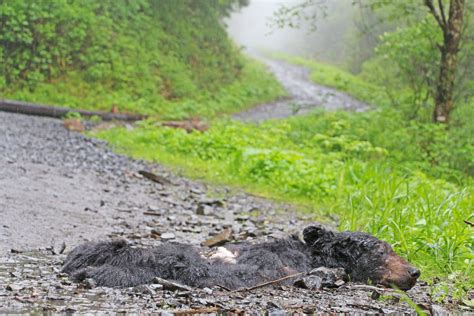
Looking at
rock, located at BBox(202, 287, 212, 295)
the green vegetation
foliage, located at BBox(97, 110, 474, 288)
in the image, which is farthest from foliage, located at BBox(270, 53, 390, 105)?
rock, located at BBox(202, 287, 212, 295)

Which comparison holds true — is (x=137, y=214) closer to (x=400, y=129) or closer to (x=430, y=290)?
(x=430, y=290)

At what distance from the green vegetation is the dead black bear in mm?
15620

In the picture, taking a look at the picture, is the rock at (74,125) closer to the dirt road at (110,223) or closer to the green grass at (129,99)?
the dirt road at (110,223)

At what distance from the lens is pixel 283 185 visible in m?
9.36

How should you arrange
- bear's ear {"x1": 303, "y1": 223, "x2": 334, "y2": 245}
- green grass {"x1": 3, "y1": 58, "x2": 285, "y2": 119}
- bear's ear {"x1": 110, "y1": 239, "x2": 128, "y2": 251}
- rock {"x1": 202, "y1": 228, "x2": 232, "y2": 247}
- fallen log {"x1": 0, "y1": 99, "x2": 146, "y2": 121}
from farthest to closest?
green grass {"x1": 3, "y1": 58, "x2": 285, "y2": 119}
fallen log {"x1": 0, "y1": 99, "x2": 146, "y2": 121}
rock {"x1": 202, "y1": 228, "x2": 232, "y2": 247}
bear's ear {"x1": 303, "y1": 223, "x2": 334, "y2": 245}
bear's ear {"x1": 110, "y1": 239, "x2": 128, "y2": 251}

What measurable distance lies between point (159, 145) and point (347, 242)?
899 centimetres

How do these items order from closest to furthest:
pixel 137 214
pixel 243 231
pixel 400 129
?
pixel 243 231
pixel 137 214
pixel 400 129

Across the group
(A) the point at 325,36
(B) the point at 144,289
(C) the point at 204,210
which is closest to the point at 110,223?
(C) the point at 204,210

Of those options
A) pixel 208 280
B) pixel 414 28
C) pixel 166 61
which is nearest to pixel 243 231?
pixel 208 280

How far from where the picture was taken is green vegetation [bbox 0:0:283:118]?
1981 cm

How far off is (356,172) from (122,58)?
52.9 ft

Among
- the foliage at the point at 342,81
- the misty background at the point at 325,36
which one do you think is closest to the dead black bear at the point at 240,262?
the misty background at the point at 325,36

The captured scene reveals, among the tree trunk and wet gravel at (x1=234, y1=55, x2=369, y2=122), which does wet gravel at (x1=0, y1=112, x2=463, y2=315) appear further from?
wet gravel at (x1=234, y1=55, x2=369, y2=122)

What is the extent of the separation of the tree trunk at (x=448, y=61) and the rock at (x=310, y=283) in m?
10.7
